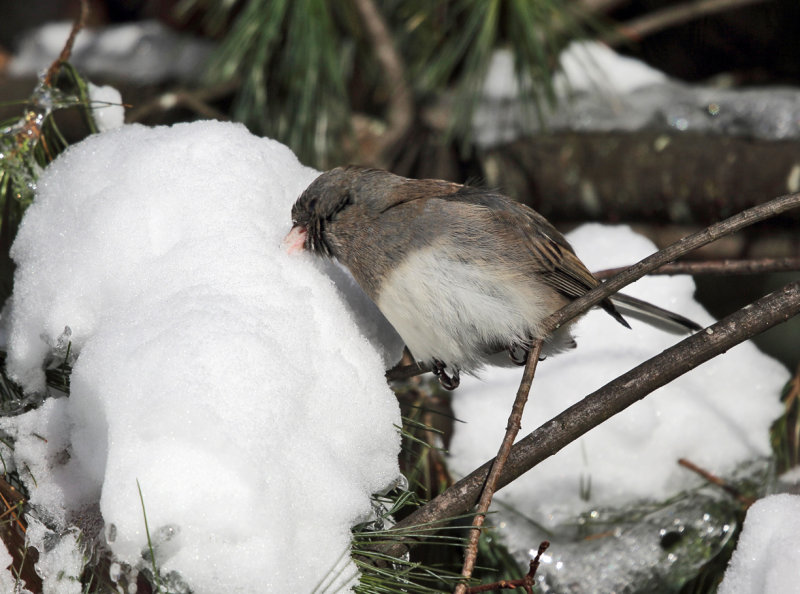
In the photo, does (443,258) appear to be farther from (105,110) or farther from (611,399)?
(105,110)

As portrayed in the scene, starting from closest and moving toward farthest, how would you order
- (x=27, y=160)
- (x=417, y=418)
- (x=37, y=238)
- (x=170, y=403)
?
(x=170, y=403)
(x=37, y=238)
(x=27, y=160)
(x=417, y=418)

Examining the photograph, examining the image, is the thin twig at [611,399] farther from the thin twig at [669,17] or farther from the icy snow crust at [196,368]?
the thin twig at [669,17]

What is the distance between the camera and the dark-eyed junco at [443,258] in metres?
1.08

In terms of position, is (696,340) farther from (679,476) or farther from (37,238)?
(37,238)

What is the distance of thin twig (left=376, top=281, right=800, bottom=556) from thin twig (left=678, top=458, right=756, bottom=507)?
52 centimetres

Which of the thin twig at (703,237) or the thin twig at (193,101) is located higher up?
the thin twig at (193,101)

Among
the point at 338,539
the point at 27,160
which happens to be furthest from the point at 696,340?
the point at 27,160

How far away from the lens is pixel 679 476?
4.65ft

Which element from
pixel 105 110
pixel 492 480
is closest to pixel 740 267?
pixel 492 480

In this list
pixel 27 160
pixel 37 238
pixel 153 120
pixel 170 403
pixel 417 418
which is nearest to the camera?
pixel 170 403

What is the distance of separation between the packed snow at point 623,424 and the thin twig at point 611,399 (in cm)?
47

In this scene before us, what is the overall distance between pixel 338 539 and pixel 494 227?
551mm

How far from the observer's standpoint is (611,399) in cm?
92

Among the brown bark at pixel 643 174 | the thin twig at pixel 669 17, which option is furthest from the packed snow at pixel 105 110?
the thin twig at pixel 669 17
